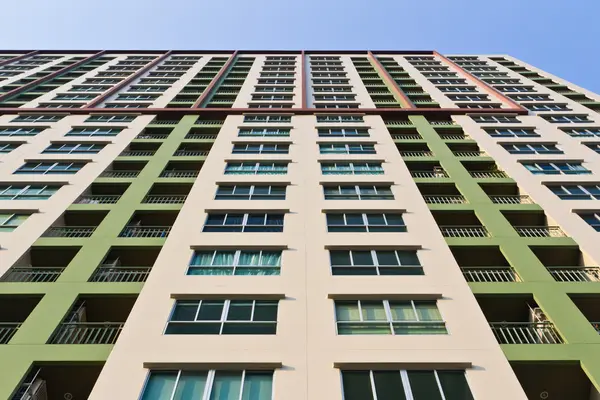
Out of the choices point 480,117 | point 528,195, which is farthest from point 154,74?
A: point 528,195

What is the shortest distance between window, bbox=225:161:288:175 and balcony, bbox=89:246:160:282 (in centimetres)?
641

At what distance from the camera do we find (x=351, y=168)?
21844 mm

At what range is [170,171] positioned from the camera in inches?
915

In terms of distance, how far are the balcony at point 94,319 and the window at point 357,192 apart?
952 centimetres

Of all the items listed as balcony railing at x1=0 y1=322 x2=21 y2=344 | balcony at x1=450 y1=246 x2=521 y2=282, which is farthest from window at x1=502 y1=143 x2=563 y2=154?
balcony railing at x1=0 y1=322 x2=21 y2=344

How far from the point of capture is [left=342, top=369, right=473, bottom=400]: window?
10156 mm

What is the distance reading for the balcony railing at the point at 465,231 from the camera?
17.6 metres

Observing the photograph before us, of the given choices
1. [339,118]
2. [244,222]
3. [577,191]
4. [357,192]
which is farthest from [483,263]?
[339,118]

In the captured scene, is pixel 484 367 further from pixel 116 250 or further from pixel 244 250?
pixel 116 250

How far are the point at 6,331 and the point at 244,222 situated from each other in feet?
28.8

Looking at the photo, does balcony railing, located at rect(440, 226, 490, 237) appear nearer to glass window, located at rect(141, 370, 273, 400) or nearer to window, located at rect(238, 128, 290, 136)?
glass window, located at rect(141, 370, 273, 400)

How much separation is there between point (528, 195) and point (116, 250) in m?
18.3

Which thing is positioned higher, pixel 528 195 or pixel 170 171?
pixel 170 171

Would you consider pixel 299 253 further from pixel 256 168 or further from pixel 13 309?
pixel 13 309
